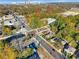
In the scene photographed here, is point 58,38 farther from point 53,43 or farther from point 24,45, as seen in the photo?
point 24,45

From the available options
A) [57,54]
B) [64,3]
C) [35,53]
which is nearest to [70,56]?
[57,54]

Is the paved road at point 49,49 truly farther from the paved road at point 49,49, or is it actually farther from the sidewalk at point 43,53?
the sidewalk at point 43,53

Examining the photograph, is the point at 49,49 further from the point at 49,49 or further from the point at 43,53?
the point at 43,53

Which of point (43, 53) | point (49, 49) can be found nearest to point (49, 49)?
point (49, 49)

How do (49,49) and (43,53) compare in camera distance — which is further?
(49,49)

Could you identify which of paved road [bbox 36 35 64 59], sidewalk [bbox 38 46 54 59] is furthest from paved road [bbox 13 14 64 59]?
sidewalk [bbox 38 46 54 59]

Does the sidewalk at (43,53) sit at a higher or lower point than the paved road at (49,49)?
lower

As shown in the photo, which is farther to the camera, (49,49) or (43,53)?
(49,49)

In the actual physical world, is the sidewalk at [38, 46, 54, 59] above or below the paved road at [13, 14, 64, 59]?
below

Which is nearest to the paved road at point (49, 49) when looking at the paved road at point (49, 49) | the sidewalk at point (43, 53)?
the paved road at point (49, 49)

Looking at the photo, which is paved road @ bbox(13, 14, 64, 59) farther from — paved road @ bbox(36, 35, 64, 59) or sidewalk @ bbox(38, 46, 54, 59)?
sidewalk @ bbox(38, 46, 54, 59)

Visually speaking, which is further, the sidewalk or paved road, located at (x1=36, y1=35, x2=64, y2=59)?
the sidewalk
